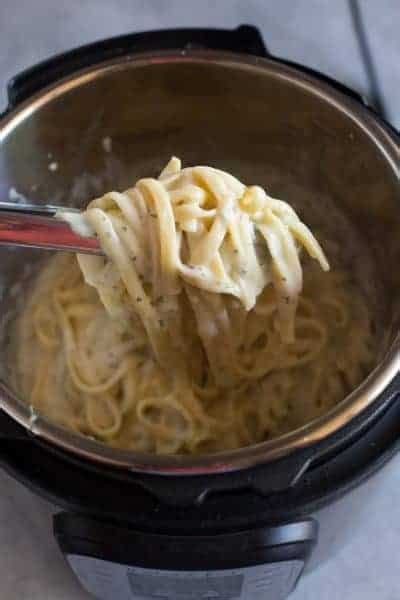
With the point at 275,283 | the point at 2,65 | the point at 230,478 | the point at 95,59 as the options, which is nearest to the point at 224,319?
A: the point at 275,283

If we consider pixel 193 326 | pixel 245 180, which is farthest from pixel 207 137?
pixel 193 326

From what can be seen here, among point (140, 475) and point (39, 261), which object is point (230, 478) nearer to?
point (140, 475)

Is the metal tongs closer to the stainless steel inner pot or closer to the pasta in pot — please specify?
the pasta in pot

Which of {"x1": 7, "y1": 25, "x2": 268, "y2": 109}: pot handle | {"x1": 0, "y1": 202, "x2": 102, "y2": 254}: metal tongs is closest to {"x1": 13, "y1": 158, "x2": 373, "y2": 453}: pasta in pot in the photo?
{"x1": 0, "y1": 202, "x2": 102, "y2": 254}: metal tongs

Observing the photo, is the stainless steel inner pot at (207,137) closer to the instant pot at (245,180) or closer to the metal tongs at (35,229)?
the instant pot at (245,180)

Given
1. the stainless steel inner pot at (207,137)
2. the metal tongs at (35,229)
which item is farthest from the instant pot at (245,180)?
the metal tongs at (35,229)
